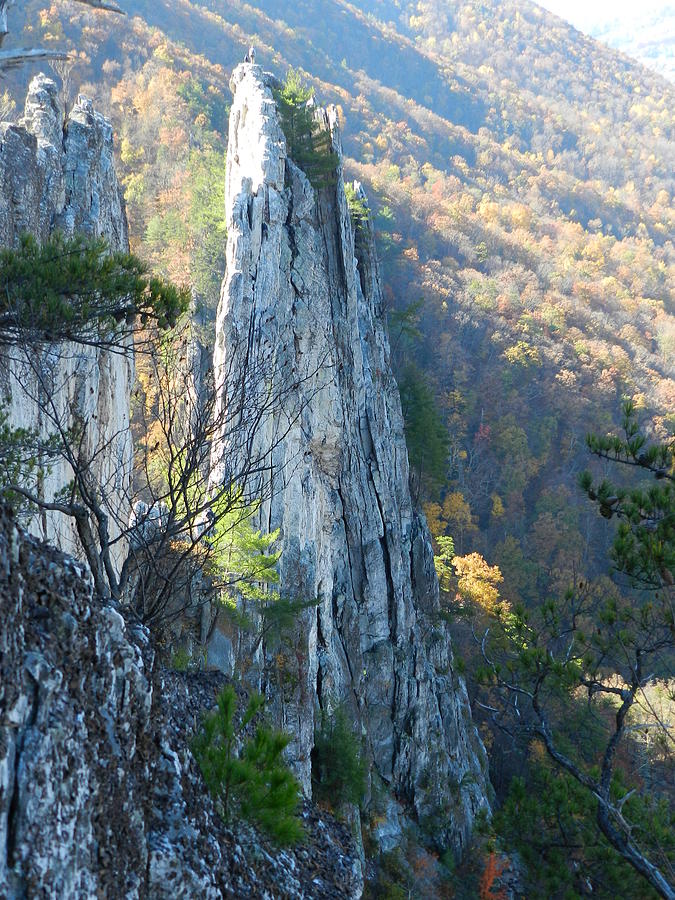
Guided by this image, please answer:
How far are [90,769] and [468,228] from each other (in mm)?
64325

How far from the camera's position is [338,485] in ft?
69.0

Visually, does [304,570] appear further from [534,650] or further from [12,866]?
[12,866]

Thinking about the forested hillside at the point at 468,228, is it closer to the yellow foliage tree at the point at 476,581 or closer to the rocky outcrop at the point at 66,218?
the yellow foliage tree at the point at 476,581

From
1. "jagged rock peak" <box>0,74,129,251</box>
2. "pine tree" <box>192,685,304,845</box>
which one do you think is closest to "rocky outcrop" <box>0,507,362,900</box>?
"pine tree" <box>192,685,304,845</box>

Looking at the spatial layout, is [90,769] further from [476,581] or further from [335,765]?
[476,581]

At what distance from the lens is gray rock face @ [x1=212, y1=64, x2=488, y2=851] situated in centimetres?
1658

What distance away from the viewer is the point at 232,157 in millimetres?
20703

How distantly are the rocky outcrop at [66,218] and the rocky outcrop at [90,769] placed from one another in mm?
4948

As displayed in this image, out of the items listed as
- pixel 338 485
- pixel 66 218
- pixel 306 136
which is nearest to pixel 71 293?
pixel 66 218

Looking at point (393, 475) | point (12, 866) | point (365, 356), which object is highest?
point (365, 356)

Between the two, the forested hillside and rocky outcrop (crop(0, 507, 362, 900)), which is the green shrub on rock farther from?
rocky outcrop (crop(0, 507, 362, 900))

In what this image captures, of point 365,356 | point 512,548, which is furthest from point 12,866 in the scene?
point 512,548

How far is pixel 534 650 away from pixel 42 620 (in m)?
5.29

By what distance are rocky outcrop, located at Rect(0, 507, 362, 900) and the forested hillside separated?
9.91m
